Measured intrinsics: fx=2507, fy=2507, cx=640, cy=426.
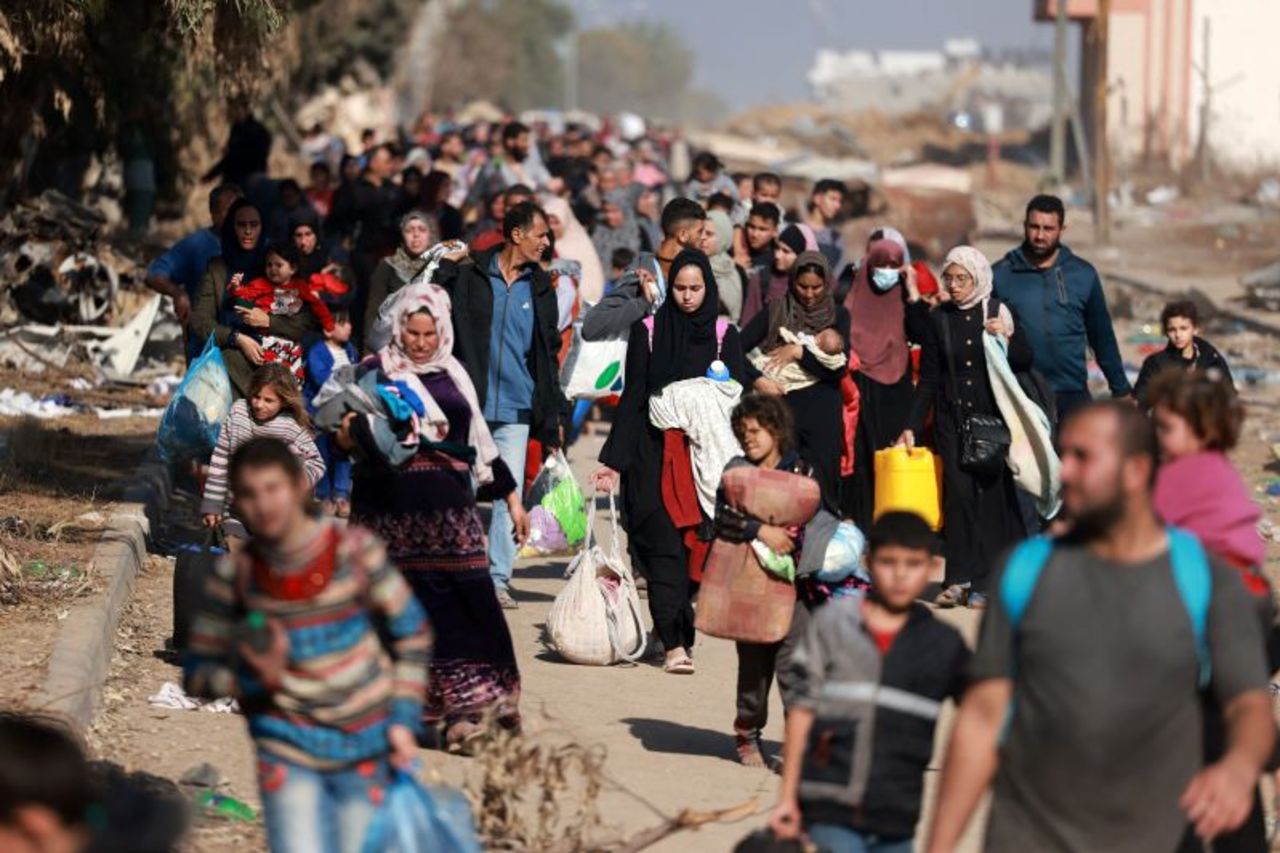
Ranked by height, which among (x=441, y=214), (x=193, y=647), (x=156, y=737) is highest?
(x=441, y=214)

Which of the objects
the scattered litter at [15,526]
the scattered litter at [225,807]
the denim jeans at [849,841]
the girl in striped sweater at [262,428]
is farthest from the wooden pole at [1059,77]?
the denim jeans at [849,841]

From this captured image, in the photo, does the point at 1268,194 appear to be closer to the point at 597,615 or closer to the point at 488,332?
the point at 488,332

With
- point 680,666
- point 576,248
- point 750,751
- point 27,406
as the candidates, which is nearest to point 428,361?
point 750,751

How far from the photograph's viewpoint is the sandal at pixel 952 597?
38.0 feet

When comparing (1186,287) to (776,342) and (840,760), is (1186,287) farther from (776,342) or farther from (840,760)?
(840,760)

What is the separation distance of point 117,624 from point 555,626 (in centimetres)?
175

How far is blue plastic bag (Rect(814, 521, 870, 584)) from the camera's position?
7918 millimetres

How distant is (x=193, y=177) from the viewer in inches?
1089

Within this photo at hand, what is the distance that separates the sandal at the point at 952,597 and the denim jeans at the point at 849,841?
6077mm

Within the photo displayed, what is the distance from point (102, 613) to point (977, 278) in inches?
158

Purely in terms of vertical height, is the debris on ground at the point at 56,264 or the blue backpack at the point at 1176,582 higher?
the debris on ground at the point at 56,264

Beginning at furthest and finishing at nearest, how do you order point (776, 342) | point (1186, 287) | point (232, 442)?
point (1186, 287) < point (776, 342) < point (232, 442)

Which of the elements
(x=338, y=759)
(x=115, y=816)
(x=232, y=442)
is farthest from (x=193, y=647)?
(x=232, y=442)

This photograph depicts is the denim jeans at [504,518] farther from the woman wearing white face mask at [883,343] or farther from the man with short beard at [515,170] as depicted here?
the man with short beard at [515,170]
